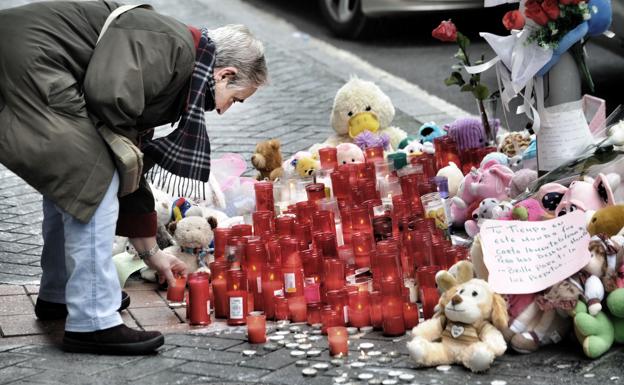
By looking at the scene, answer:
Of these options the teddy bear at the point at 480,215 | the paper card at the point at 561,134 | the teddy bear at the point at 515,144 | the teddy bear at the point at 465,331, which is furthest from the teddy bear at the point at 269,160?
the teddy bear at the point at 465,331

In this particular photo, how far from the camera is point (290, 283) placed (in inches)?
179

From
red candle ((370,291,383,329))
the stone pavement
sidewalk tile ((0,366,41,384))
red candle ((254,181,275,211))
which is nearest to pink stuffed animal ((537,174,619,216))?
the stone pavement

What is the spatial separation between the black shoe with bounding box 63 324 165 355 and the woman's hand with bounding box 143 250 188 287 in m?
0.50

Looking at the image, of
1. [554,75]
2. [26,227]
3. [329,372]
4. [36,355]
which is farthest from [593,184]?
[26,227]

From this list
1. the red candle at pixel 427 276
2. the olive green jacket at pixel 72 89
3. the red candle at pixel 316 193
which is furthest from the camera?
the red candle at pixel 316 193

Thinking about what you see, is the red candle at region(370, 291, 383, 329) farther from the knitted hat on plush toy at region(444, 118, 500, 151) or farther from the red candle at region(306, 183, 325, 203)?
the knitted hat on plush toy at region(444, 118, 500, 151)

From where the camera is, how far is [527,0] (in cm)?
510

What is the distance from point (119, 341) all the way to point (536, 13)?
221 cm

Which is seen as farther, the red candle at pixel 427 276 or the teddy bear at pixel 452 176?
the teddy bear at pixel 452 176

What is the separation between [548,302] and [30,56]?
1903 mm

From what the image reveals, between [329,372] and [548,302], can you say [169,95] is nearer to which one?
[329,372]

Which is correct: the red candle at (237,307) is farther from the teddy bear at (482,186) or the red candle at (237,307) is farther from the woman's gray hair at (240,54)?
the teddy bear at (482,186)

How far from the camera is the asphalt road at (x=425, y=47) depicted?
27.3 ft

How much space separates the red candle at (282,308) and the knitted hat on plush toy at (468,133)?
5.67 feet
